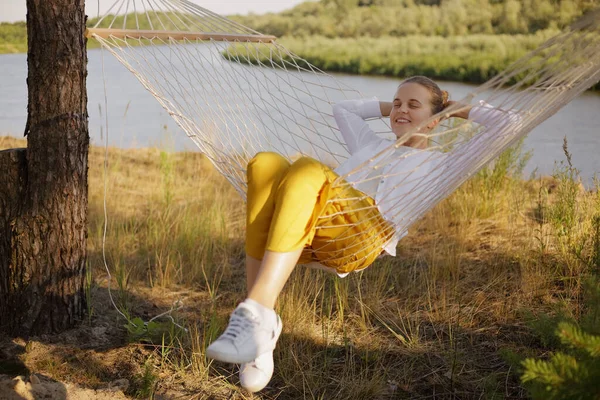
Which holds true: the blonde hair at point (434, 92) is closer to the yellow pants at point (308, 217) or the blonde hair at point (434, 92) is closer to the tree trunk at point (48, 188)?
the yellow pants at point (308, 217)

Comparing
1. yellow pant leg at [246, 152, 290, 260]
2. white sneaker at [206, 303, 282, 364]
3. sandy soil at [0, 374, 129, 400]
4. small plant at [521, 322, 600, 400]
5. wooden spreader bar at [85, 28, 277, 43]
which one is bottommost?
sandy soil at [0, 374, 129, 400]

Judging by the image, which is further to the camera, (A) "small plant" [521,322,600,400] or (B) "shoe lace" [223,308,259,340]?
(B) "shoe lace" [223,308,259,340]

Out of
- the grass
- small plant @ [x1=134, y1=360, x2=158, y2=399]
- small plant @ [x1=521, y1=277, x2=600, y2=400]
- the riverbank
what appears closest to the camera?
small plant @ [x1=521, y1=277, x2=600, y2=400]

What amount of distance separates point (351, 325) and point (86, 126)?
3.55 feet

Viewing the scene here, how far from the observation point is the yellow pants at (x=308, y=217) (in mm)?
1466

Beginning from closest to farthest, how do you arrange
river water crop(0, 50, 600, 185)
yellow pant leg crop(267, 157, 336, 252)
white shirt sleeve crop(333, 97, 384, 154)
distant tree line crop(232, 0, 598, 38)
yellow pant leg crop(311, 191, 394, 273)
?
yellow pant leg crop(267, 157, 336, 252), yellow pant leg crop(311, 191, 394, 273), white shirt sleeve crop(333, 97, 384, 154), river water crop(0, 50, 600, 185), distant tree line crop(232, 0, 598, 38)

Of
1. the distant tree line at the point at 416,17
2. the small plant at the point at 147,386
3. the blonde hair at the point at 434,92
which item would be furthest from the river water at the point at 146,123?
the distant tree line at the point at 416,17

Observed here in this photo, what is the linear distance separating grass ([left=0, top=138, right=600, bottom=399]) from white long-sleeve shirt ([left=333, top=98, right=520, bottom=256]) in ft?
1.41

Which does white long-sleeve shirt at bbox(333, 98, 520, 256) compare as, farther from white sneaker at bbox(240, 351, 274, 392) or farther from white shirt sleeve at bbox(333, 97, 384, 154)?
white sneaker at bbox(240, 351, 274, 392)

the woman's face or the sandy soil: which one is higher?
the woman's face

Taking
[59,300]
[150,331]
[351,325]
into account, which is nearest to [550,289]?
[351,325]

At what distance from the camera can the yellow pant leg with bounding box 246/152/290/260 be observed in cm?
153

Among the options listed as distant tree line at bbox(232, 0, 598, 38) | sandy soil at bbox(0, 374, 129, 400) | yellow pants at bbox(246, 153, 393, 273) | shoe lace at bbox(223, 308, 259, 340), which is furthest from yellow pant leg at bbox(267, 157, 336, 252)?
distant tree line at bbox(232, 0, 598, 38)

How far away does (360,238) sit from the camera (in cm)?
166
